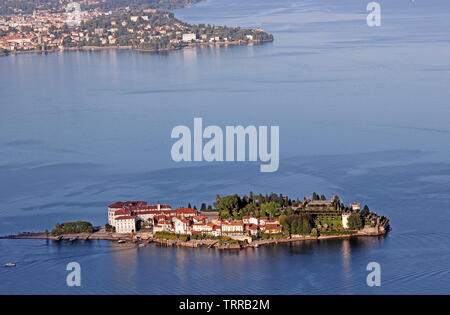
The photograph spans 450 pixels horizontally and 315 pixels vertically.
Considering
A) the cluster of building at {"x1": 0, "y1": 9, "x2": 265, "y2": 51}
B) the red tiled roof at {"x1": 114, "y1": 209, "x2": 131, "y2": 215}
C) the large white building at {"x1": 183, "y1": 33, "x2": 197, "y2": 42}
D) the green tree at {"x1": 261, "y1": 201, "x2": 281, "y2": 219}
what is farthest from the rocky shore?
the large white building at {"x1": 183, "y1": 33, "x2": 197, "y2": 42}

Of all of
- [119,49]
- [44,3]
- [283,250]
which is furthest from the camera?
[44,3]

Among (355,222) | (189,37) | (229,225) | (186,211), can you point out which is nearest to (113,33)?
(189,37)

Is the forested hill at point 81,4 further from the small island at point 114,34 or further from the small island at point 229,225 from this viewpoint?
the small island at point 229,225

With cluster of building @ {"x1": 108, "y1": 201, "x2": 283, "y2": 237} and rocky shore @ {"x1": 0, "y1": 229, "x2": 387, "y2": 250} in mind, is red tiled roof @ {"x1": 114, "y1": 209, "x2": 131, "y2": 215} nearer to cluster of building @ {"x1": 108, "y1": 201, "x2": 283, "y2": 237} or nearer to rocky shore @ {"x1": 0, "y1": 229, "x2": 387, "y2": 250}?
cluster of building @ {"x1": 108, "y1": 201, "x2": 283, "y2": 237}

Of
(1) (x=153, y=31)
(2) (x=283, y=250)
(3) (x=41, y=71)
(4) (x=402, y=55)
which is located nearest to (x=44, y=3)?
(1) (x=153, y=31)

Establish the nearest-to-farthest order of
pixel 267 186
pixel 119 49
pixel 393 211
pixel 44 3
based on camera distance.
Result: 1. pixel 393 211
2. pixel 267 186
3. pixel 119 49
4. pixel 44 3

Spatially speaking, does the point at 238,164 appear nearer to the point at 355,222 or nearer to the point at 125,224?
the point at 125,224

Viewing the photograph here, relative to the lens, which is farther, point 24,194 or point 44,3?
point 44,3
